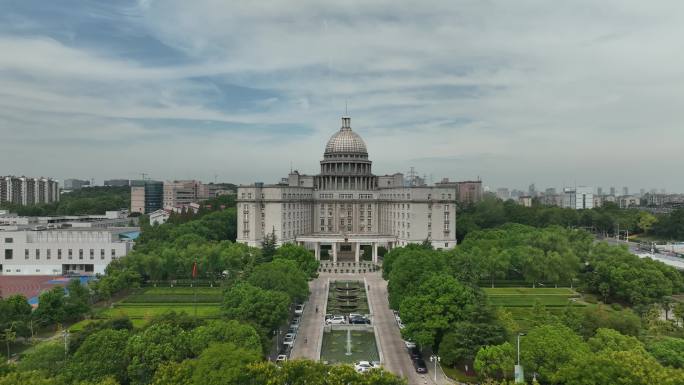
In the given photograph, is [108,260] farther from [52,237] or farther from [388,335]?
[388,335]

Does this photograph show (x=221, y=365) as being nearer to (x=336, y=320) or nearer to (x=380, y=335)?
(x=380, y=335)

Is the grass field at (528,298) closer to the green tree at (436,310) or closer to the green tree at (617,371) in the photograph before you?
the green tree at (436,310)

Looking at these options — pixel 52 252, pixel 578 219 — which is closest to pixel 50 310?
pixel 52 252

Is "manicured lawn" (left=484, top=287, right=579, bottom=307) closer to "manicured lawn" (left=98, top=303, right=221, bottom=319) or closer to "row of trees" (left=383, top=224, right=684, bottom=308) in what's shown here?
"row of trees" (left=383, top=224, right=684, bottom=308)

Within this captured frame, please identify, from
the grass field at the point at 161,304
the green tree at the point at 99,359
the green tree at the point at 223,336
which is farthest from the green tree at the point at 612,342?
the grass field at the point at 161,304

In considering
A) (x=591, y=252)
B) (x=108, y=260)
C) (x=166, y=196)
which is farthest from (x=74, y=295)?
(x=166, y=196)

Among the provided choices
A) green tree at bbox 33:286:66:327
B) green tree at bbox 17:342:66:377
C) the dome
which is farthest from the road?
the dome
